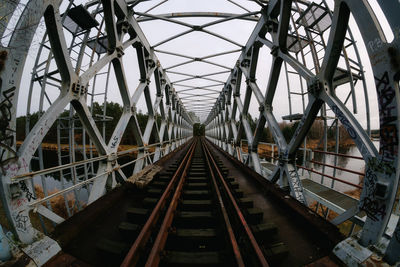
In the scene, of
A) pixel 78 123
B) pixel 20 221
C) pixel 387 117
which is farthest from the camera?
pixel 78 123

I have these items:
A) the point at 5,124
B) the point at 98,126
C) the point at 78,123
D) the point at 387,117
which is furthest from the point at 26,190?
the point at 98,126

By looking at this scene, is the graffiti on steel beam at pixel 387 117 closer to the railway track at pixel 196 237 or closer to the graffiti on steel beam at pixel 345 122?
the graffiti on steel beam at pixel 345 122

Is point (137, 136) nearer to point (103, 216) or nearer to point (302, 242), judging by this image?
point (103, 216)

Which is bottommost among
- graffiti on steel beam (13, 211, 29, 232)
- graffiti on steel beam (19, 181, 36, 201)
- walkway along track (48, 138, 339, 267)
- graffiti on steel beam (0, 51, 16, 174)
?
walkway along track (48, 138, 339, 267)

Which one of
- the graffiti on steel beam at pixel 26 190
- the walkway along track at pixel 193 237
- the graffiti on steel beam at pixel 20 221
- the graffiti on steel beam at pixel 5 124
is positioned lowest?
the walkway along track at pixel 193 237

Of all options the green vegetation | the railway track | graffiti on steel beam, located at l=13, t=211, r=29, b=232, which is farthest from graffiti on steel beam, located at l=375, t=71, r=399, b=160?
the green vegetation

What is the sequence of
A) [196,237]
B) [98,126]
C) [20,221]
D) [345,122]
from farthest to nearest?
[98,126], [345,122], [196,237], [20,221]

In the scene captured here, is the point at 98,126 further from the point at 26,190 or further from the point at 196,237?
the point at 196,237

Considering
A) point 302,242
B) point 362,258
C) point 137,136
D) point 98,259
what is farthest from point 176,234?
point 137,136

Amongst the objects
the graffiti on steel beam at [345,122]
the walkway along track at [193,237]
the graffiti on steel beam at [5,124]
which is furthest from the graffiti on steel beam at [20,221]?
the graffiti on steel beam at [345,122]

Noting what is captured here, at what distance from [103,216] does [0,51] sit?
2.88 m

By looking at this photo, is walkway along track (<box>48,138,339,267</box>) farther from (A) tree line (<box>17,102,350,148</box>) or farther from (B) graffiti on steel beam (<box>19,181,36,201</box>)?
(A) tree line (<box>17,102,350,148</box>)

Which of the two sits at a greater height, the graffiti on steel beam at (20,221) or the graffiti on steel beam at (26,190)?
the graffiti on steel beam at (26,190)

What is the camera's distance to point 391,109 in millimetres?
1656
